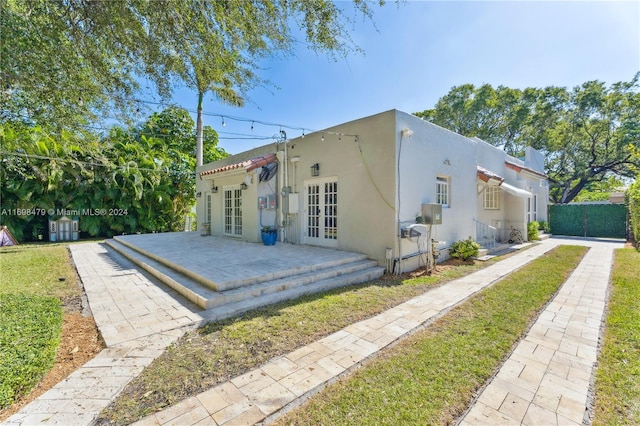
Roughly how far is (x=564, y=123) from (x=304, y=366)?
36177 mm

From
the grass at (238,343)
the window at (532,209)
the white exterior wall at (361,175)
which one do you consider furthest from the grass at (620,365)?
the window at (532,209)

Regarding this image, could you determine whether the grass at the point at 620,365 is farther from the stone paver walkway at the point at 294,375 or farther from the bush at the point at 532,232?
the bush at the point at 532,232

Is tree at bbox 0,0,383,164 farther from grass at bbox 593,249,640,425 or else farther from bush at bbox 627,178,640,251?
bush at bbox 627,178,640,251

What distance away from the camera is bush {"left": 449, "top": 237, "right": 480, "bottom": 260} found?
423 inches

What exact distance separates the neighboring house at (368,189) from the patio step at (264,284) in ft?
3.83

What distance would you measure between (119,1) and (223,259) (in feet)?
22.1

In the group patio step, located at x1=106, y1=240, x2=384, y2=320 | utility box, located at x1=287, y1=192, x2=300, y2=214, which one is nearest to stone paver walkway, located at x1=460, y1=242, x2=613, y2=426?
patio step, located at x1=106, y1=240, x2=384, y2=320

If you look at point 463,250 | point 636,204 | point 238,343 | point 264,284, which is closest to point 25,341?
point 238,343

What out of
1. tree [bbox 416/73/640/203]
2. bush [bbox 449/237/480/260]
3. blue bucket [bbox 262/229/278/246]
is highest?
tree [bbox 416/73/640/203]

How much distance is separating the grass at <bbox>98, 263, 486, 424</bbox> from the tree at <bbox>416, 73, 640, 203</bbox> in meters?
27.6

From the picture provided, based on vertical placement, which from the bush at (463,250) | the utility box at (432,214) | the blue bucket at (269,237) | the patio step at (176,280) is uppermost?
the utility box at (432,214)

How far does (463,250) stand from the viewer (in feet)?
35.2

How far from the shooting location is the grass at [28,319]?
3.34 meters

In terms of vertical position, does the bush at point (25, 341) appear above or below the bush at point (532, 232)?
below
